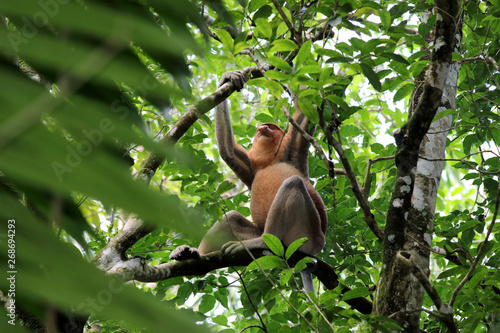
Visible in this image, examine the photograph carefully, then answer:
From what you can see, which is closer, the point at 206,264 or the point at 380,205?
the point at 206,264

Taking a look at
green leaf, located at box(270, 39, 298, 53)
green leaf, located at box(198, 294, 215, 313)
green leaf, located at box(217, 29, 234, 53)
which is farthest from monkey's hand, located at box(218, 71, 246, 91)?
green leaf, located at box(198, 294, 215, 313)

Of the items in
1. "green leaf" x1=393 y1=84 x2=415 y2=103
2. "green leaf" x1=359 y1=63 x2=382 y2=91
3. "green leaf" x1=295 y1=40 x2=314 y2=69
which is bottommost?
"green leaf" x1=295 y1=40 x2=314 y2=69

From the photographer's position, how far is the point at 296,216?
4.39m

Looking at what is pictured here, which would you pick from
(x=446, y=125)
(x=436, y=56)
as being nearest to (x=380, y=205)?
(x=446, y=125)

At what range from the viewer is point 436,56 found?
273cm

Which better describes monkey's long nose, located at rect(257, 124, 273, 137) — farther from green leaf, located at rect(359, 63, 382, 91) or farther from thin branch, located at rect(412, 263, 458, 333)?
thin branch, located at rect(412, 263, 458, 333)

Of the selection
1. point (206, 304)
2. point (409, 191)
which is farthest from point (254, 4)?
point (206, 304)

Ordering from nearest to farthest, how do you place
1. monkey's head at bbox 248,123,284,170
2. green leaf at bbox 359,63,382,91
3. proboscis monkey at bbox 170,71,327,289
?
green leaf at bbox 359,63,382,91, proboscis monkey at bbox 170,71,327,289, monkey's head at bbox 248,123,284,170

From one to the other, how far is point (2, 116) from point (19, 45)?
0.20ft

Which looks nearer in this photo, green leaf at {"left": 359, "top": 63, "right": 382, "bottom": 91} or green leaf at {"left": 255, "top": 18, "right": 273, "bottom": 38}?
green leaf at {"left": 359, "top": 63, "right": 382, "bottom": 91}

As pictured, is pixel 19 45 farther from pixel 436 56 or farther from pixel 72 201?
pixel 436 56

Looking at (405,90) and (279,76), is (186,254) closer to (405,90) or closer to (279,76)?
(279,76)

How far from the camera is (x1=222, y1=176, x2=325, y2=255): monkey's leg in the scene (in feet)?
14.4

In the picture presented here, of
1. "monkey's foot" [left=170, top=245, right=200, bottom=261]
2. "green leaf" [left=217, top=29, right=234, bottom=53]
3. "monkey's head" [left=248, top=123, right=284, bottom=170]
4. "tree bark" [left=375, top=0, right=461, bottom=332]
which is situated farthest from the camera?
"monkey's head" [left=248, top=123, right=284, bottom=170]
